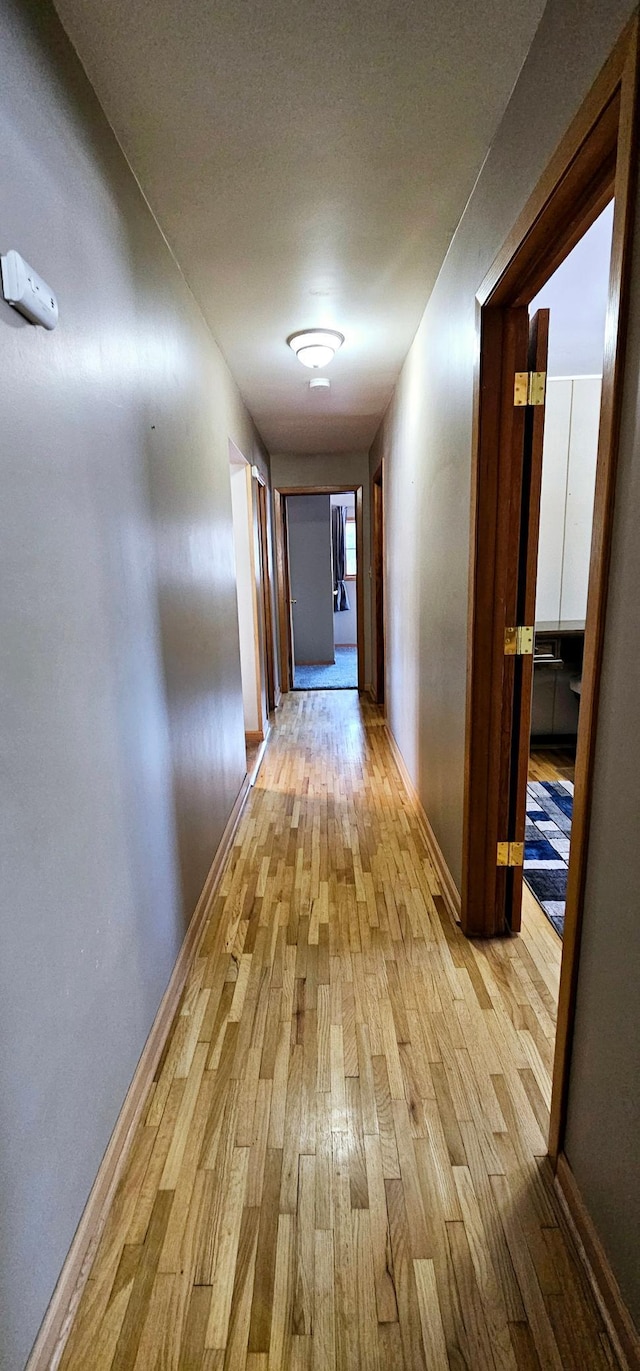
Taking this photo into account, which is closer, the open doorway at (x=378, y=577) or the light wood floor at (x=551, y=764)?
the light wood floor at (x=551, y=764)

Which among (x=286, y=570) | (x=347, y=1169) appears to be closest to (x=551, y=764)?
(x=347, y=1169)

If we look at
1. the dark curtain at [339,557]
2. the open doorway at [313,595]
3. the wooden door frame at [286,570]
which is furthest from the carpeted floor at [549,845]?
the dark curtain at [339,557]

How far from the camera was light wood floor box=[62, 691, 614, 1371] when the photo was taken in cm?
101

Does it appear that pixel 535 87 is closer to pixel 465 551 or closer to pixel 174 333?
pixel 465 551

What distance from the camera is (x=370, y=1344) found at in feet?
3.29

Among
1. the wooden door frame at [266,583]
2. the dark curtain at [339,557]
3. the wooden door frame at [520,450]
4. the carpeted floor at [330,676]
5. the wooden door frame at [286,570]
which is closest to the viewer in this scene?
the wooden door frame at [520,450]

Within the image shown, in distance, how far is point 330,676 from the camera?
284 inches

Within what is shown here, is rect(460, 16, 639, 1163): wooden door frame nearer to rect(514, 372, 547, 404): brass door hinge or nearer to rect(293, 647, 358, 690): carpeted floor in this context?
rect(514, 372, 547, 404): brass door hinge

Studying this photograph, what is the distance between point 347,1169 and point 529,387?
2014 millimetres

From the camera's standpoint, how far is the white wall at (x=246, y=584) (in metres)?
4.08

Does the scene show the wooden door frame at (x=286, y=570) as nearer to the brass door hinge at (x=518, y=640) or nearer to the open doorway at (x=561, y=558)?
the open doorway at (x=561, y=558)

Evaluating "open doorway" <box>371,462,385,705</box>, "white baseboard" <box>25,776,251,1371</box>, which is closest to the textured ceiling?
"white baseboard" <box>25,776,251,1371</box>

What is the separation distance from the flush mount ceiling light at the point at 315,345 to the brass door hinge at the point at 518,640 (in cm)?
174

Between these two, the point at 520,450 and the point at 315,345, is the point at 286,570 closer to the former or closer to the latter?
the point at 315,345
